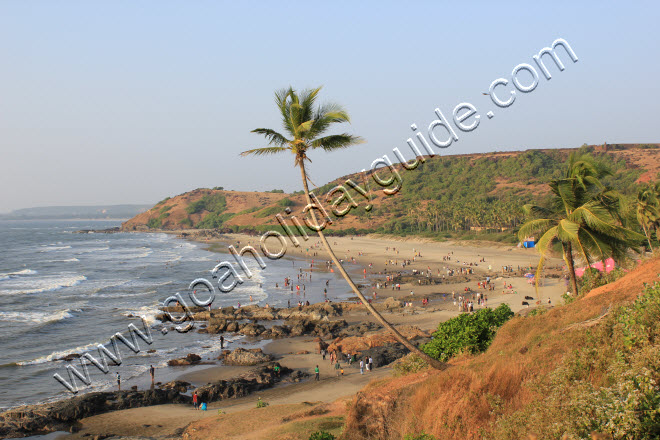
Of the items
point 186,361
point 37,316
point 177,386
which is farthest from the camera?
point 37,316

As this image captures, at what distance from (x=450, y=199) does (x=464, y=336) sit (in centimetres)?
11923

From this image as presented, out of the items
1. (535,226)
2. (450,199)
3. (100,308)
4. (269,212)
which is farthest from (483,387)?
(269,212)

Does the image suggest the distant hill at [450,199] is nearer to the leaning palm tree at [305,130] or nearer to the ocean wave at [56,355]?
the ocean wave at [56,355]

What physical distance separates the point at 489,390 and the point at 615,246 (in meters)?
8.19

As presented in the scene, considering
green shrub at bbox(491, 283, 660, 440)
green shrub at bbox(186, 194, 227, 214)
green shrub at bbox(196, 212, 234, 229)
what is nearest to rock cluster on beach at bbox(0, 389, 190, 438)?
green shrub at bbox(491, 283, 660, 440)

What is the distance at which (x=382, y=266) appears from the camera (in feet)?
212

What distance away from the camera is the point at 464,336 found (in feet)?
51.2

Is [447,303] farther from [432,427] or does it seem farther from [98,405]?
[432,427]

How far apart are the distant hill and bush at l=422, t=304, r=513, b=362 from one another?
221ft

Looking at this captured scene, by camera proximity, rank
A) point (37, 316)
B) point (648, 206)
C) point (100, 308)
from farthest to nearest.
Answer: point (100, 308) → point (37, 316) → point (648, 206)

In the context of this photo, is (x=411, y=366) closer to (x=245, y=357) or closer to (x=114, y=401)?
(x=245, y=357)

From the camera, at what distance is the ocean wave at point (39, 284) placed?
157ft

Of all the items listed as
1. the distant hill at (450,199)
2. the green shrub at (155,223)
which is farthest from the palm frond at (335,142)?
the green shrub at (155,223)

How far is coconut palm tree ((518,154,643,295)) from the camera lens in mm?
13688
